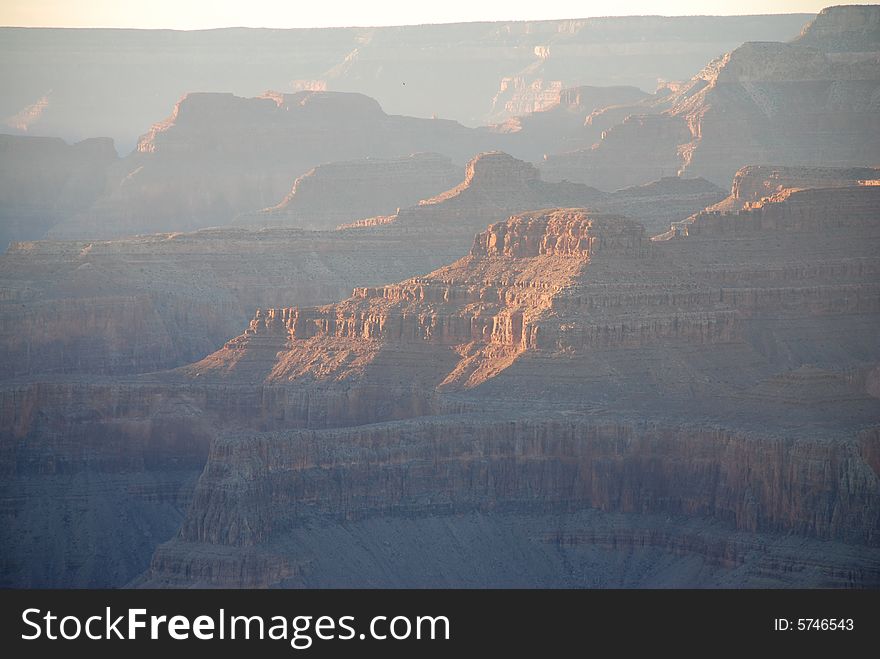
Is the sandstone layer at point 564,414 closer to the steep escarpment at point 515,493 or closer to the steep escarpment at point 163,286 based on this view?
the steep escarpment at point 515,493

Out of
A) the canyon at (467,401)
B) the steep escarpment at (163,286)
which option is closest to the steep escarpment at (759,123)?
the canyon at (467,401)

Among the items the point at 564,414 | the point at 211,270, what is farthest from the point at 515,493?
the point at 211,270

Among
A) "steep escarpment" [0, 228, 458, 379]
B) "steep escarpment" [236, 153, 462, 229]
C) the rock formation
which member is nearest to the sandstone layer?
"steep escarpment" [0, 228, 458, 379]

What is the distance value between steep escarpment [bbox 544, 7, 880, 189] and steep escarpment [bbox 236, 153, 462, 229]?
7.57m

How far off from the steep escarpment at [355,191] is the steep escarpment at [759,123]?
7.57m

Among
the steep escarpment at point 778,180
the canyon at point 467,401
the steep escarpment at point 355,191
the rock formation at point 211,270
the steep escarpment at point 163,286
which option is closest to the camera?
the canyon at point 467,401

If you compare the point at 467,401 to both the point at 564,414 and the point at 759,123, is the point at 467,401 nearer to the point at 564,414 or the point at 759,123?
the point at 564,414

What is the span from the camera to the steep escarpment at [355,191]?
18138 centimetres

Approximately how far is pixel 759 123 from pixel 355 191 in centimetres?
2349

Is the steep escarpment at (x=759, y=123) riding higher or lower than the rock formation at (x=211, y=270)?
higher

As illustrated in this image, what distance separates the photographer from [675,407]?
100 meters

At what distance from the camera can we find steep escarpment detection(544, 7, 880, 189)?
179m

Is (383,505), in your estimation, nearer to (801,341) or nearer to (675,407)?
(675,407)
